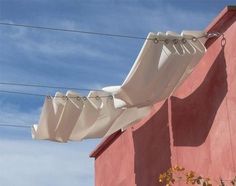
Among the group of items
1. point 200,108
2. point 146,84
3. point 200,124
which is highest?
point 146,84

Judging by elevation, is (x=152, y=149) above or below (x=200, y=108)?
below

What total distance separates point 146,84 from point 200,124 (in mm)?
766

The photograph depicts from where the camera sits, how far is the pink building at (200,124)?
536 centimetres

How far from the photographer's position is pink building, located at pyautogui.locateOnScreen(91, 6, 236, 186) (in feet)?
17.6

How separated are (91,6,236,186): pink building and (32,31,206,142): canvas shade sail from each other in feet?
0.85

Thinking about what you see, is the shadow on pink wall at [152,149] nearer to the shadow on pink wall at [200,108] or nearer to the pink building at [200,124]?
the pink building at [200,124]

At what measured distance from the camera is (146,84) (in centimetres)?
579

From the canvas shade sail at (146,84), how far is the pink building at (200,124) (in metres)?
0.26

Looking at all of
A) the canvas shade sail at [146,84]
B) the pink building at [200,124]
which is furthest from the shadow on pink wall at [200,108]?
the canvas shade sail at [146,84]

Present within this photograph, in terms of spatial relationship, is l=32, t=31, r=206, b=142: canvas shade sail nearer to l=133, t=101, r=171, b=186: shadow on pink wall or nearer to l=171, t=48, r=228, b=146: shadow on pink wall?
l=171, t=48, r=228, b=146: shadow on pink wall

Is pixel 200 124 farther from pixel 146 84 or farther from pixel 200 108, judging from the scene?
pixel 146 84

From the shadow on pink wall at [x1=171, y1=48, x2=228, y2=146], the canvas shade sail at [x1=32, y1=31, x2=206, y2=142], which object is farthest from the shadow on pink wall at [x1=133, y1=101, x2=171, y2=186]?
the canvas shade sail at [x1=32, y1=31, x2=206, y2=142]

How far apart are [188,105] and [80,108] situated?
1.47 m

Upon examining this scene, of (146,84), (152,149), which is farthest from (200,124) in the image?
(152,149)
